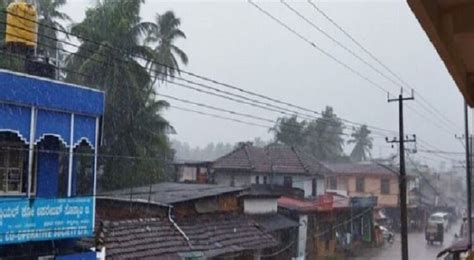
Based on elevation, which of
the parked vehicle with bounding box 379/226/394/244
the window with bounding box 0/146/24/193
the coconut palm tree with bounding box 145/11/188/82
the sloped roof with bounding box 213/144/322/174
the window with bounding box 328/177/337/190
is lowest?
the parked vehicle with bounding box 379/226/394/244

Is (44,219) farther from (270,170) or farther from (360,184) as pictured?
(360,184)

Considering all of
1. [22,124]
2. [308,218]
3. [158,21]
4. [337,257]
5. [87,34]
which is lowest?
[337,257]

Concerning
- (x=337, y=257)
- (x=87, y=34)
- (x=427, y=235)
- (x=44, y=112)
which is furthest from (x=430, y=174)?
(x=44, y=112)

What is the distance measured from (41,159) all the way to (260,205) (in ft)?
37.7

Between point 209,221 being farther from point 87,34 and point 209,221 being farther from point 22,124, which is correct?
point 87,34

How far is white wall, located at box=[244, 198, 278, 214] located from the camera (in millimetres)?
22163

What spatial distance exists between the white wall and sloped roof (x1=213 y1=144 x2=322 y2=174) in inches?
392

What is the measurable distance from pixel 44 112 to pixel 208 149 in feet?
413

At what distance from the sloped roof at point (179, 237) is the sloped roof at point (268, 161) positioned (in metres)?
15.8

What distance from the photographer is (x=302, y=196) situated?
35.3 metres

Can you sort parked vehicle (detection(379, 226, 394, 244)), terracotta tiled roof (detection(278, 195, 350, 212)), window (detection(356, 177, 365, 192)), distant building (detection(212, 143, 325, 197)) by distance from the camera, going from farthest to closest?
window (detection(356, 177, 365, 192)), parked vehicle (detection(379, 226, 394, 244)), distant building (detection(212, 143, 325, 197)), terracotta tiled roof (detection(278, 195, 350, 212))

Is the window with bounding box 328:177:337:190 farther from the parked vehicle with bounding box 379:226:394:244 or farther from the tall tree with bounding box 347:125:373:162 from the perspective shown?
the tall tree with bounding box 347:125:373:162

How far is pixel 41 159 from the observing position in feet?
44.5

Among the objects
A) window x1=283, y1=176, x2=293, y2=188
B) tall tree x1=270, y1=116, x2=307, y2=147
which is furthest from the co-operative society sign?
tall tree x1=270, y1=116, x2=307, y2=147
